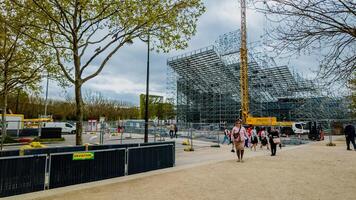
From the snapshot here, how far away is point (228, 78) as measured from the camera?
55938 mm

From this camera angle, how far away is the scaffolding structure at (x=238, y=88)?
4994 centimetres

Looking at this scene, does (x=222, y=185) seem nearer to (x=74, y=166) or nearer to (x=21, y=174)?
(x=74, y=166)

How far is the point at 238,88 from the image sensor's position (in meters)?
55.7

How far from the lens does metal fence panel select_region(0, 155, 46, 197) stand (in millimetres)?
6039

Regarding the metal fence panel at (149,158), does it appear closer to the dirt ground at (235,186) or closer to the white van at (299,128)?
the dirt ground at (235,186)

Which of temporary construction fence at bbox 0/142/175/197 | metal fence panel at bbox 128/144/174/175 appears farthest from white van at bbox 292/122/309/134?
temporary construction fence at bbox 0/142/175/197

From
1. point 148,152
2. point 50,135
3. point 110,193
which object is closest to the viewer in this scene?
point 110,193

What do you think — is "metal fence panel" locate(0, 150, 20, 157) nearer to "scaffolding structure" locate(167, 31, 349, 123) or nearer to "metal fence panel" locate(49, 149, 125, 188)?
"metal fence panel" locate(49, 149, 125, 188)

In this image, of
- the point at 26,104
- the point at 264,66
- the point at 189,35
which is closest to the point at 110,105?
the point at 26,104

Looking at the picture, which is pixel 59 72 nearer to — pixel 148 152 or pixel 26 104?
pixel 148 152

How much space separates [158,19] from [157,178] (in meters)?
6.59

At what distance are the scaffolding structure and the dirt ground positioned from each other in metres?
42.7

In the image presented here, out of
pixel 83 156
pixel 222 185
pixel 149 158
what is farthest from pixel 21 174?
pixel 222 185

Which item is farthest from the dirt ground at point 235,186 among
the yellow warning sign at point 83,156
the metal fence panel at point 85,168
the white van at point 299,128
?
the white van at point 299,128
